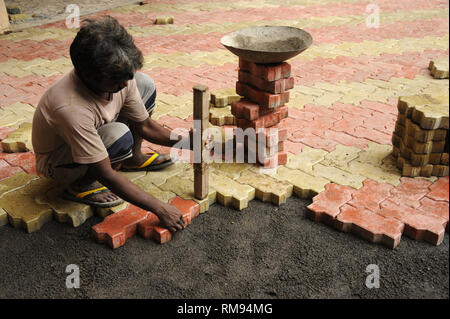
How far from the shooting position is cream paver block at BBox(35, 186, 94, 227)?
9.84ft

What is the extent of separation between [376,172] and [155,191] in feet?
5.75

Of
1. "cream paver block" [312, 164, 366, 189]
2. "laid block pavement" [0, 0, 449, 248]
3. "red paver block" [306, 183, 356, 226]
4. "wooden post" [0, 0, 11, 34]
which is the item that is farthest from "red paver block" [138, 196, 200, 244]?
"wooden post" [0, 0, 11, 34]

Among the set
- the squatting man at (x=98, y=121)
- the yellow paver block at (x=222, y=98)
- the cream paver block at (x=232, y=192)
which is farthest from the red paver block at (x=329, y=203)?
the yellow paver block at (x=222, y=98)

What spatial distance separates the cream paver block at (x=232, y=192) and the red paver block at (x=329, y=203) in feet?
1.50

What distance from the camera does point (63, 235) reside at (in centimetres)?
292

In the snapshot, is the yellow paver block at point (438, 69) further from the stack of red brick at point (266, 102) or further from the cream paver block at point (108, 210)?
the cream paver block at point (108, 210)

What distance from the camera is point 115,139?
2.90 m

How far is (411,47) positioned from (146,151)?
4.77 metres

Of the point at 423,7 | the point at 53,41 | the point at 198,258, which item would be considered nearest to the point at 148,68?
the point at 53,41

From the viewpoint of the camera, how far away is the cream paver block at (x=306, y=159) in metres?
3.58

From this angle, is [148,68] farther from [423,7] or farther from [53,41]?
[423,7]

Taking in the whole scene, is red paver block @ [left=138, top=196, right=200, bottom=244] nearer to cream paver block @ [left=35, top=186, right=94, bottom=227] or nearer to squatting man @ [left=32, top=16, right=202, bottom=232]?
squatting man @ [left=32, top=16, right=202, bottom=232]

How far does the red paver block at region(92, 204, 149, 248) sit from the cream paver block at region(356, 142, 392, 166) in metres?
1.89

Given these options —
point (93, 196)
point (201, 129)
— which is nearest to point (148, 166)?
point (93, 196)
